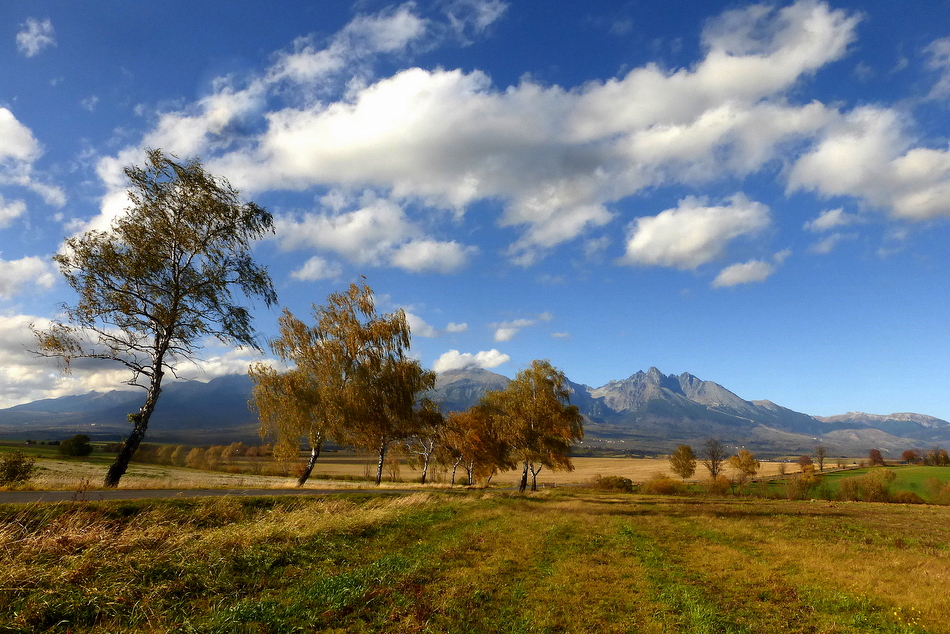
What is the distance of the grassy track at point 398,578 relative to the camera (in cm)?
870

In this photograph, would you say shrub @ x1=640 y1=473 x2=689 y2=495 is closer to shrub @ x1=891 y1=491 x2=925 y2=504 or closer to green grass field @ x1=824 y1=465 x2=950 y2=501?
green grass field @ x1=824 y1=465 x2=950 y2=501

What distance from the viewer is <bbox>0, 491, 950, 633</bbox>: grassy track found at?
870 cm

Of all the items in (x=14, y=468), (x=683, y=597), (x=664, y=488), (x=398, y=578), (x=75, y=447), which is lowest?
(x=664, y=488)

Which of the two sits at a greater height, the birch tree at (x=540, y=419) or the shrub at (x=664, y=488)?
the birch tree at (x=540, y=419)

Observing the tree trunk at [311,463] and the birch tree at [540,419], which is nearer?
the tree trunk at [311,463]

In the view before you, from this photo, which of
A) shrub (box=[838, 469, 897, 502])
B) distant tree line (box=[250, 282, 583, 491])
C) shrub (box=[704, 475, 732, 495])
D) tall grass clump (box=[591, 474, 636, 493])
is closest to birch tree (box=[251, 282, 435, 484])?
distant tree line (box=[250, 282, 583, 491])

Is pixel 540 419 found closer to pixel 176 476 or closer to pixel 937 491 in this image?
pixel 176 476

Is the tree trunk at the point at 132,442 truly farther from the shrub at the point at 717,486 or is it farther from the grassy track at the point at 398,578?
the shrub at the point at 717,486

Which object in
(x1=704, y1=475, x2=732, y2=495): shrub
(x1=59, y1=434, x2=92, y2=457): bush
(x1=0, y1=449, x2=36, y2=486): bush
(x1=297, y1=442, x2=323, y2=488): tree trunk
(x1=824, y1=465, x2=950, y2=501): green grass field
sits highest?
(x1=0, y1=449, x2=36, y2=486): bush

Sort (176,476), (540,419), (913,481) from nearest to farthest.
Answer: (176,476), (540,419), (913,481)

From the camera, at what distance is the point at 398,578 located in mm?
12203

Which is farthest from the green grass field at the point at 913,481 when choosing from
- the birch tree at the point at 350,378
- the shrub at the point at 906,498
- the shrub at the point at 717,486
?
the birch tree at the point at 350,378

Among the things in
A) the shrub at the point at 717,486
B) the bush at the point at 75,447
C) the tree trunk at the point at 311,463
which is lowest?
the shrub at the point at 717,486

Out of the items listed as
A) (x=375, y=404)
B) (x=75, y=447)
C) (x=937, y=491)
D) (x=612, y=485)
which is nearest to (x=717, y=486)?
(x=612, y=485)
